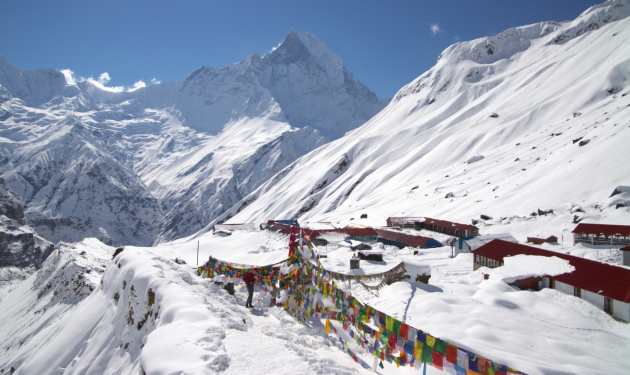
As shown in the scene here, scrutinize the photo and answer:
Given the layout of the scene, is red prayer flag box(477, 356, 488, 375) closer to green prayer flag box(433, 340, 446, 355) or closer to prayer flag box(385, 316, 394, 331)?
green prayer flag box(433, 340, 446, 355)

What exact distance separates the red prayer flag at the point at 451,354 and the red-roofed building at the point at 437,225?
134 feet

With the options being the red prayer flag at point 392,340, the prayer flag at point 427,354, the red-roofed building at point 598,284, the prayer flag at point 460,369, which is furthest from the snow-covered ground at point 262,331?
the prayer flag at point 460,369

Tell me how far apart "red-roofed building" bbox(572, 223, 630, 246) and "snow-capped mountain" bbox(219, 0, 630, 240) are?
5.01m

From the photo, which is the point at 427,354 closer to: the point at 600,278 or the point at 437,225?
the point at 600,278

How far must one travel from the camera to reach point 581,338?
1159 cm

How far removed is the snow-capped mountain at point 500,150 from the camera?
155 feet

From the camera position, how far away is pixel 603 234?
31.8m

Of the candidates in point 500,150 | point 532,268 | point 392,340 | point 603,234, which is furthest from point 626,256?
point 500,150

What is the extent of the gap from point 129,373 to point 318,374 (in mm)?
4829

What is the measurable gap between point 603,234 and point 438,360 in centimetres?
3737

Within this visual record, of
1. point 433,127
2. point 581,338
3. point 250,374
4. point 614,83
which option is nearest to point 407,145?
point 433,127

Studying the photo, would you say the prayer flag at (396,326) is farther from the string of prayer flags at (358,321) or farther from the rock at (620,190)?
the rock at (620,190)

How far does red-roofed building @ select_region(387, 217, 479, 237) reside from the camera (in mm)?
42219

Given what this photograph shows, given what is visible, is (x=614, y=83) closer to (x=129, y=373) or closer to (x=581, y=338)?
(x=581, y=338)
